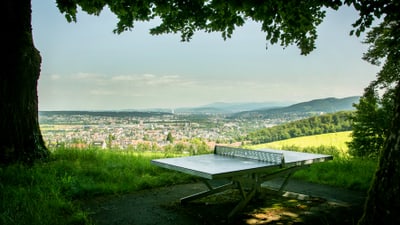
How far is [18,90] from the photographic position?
817 cm

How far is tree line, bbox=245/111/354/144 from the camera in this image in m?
15.6

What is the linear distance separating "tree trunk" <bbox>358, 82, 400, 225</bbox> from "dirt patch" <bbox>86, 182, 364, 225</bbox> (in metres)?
1.85

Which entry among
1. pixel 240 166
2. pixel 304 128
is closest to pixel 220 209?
pixel 240 166

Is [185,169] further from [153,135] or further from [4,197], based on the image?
[153,135]

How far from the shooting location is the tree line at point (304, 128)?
15.6 meters

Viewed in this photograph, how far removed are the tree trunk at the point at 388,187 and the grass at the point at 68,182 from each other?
133 inches

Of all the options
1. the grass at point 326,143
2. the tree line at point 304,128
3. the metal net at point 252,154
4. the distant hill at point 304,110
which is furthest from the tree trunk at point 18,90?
the distant hill at point 304,110

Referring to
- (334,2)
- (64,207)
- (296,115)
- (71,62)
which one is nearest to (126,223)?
(64,207)

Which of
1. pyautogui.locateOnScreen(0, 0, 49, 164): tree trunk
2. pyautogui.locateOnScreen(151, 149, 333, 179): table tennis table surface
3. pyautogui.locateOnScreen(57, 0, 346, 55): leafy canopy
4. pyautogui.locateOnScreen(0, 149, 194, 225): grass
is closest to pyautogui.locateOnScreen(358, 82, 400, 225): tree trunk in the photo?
pyautogui.locateOnScreen(151, 149, 333, 179): table tennis table surface

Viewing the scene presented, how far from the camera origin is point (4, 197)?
4992 millimetres

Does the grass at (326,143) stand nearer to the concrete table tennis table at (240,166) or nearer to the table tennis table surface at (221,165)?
the concrete table tennis table at (240,166)

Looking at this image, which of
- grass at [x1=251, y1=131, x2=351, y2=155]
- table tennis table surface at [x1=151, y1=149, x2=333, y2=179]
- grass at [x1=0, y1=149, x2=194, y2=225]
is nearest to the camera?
table tennis table surface at [x1=151, y1=149, x2=333, y2=179]

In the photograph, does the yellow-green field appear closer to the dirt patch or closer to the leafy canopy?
the leafy canopy

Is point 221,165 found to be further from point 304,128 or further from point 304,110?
point 304,110
